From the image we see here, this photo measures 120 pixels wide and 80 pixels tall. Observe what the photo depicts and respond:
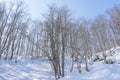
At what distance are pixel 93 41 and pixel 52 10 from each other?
785 inches

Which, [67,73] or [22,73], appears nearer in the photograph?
[22,73]

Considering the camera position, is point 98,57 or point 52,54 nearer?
point 52,54

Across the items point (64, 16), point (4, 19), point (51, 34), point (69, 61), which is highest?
point (4, 19)

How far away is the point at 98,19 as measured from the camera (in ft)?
109

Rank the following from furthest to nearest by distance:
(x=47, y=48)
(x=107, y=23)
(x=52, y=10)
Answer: (x=107, y=23)
(x=52, y=10)
(x=47, y=48)

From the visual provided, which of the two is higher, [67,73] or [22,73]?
[22,73]

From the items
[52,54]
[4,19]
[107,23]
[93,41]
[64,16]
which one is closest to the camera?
[52,54]

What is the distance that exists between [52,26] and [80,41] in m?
11.9

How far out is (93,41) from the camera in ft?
114

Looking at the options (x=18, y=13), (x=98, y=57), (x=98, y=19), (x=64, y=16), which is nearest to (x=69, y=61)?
(x=98, y=57)

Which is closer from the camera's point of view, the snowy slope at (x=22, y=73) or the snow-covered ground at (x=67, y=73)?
the snow-covered ground at (x=67, y=73)

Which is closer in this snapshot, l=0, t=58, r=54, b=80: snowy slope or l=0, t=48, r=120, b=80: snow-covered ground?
l=0, t=48, r=120, b=80: snow-covered ground

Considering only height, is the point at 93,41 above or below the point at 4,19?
below

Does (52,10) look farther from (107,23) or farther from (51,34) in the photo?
(107,23)
